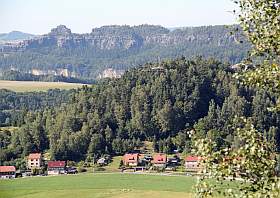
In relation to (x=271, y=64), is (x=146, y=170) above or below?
below

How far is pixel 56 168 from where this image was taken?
205 ft

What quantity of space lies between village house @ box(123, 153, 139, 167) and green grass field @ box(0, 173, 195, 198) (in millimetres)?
4758

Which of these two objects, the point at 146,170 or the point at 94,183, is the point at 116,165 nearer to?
the point at 146,170

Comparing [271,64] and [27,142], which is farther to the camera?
[27,142]

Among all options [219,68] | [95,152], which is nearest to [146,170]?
[95,152]

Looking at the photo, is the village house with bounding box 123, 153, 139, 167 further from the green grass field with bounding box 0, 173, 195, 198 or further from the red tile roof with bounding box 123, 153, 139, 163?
the green grass field with bounding box 0, 173, 195, 198

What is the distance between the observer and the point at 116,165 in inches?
2520

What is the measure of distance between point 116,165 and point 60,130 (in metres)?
12.1

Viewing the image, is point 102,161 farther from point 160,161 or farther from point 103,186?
point 103,186

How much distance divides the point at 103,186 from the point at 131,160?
13.5 meters

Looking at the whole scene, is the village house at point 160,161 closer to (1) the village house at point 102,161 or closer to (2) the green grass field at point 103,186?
(2) the green grass field at point 103,186

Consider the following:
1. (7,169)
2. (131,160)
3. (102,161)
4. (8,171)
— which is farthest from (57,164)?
(131,160)

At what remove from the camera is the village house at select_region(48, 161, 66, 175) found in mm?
61875

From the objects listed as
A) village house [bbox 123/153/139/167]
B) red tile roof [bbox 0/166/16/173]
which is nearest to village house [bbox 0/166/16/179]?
red tile roof [bbox 0/166/16/173]
